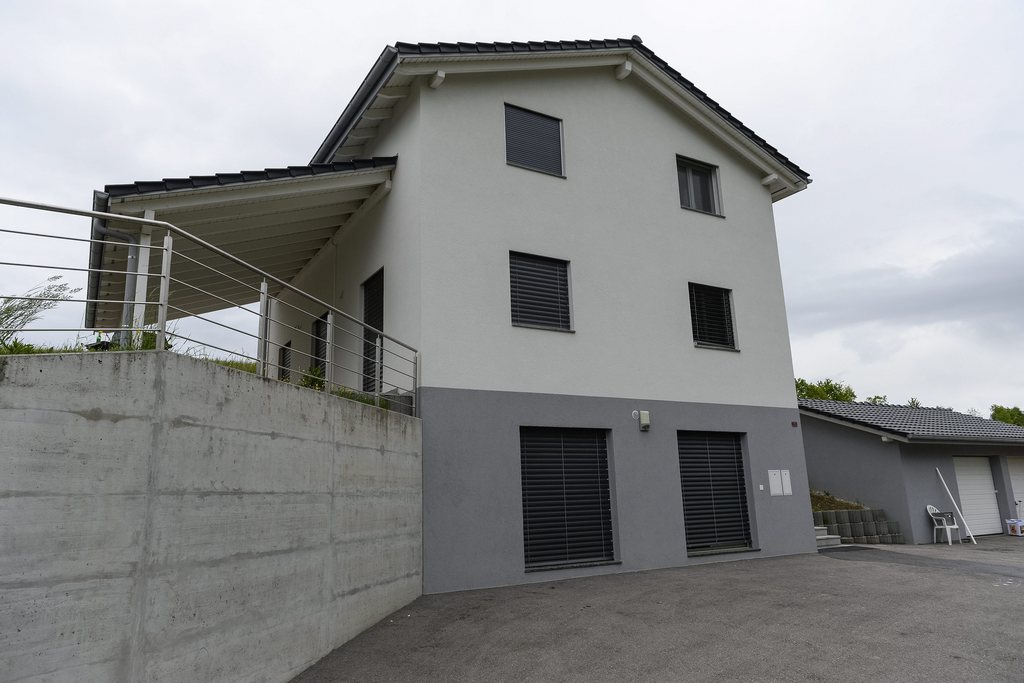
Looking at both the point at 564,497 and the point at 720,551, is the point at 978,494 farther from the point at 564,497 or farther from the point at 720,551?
the point at 564,497

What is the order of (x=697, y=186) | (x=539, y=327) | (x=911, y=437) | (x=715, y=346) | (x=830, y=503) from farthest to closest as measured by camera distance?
1. (x=830, y=503)
2. (x=911, y=437)
3. (x=697, y=186)
4. (x=715, y=346)
5. (x=539, y=327)

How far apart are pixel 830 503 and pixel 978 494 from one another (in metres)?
4.91

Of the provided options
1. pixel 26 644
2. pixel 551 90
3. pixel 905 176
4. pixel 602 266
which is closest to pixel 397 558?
pixel 26 644

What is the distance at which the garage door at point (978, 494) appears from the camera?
57.1ft

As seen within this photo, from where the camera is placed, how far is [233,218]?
941 cm

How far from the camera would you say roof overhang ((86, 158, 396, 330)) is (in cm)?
778

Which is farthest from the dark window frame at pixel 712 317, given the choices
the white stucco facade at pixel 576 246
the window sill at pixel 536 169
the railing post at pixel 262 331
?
the railing post at pixel 262 331

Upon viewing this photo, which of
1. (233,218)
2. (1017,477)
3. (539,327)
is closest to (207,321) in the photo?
(233,218)

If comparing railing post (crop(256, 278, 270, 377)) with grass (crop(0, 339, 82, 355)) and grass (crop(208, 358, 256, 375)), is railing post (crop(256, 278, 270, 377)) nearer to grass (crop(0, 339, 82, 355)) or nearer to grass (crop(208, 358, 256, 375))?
grass (crop(208, 358, 256, 375))

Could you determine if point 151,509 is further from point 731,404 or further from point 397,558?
point 731,404

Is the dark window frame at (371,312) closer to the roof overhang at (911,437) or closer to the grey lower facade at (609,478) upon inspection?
the grey lower facade at (609,478)

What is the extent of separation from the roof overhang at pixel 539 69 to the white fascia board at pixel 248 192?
1401mm

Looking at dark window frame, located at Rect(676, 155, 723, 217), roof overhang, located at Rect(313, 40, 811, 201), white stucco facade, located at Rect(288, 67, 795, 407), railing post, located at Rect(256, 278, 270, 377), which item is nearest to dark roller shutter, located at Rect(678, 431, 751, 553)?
white stucco facade, located at Rect(288, 67, 795, 407)

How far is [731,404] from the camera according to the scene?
1235 cm
